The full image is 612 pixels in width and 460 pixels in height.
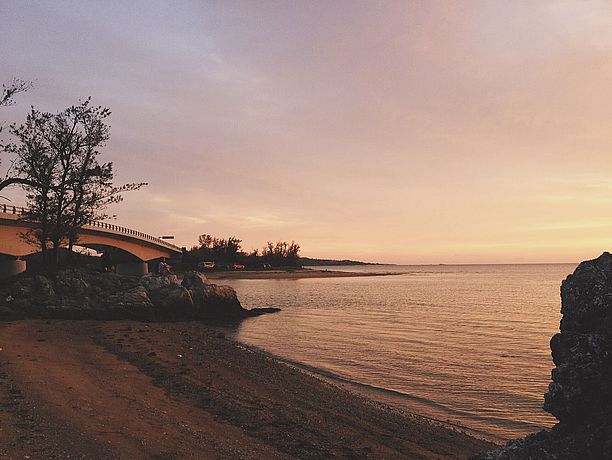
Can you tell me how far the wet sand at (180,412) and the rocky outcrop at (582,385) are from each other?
17.3ft

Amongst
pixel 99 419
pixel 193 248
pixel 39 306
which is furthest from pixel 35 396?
pixel 193 248

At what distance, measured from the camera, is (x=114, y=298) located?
1224 inches

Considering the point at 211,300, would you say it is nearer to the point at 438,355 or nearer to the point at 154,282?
the point at 154,282

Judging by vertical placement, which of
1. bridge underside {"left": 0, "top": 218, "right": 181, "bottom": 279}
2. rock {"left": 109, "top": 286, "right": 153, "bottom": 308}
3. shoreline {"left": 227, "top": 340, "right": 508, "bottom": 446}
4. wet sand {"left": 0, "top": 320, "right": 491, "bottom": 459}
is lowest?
shoreline {"left": 227, "top": 340, "right": 508, "bottom": 446}

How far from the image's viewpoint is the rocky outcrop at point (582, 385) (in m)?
4.70

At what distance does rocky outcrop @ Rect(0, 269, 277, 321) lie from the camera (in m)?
27.6

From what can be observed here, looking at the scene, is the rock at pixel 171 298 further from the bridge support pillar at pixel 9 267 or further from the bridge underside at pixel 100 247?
the bridge support pillar at pixel 9 267

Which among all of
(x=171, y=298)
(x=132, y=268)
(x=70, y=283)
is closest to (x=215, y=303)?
(x=171, y=298)

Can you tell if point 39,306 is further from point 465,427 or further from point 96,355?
point 465,427

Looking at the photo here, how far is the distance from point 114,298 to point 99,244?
108 ft

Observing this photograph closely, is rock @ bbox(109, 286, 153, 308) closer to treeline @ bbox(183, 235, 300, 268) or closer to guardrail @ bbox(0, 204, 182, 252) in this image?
guardrail @ bbox(0, 204, 182, 252)

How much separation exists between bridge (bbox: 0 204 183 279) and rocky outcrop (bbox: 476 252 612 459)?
39017 mm

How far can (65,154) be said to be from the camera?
34.6m

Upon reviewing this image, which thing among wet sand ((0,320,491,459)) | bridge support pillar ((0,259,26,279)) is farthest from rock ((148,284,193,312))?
bridge support pillar ((0,259,26,279))
